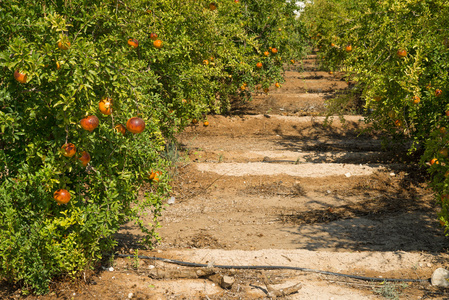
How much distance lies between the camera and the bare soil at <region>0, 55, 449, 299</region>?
3.76 m

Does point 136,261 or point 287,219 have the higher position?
point 136,261

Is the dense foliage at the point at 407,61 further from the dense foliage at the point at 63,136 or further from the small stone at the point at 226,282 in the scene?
the dense foliage at the point at 63,136

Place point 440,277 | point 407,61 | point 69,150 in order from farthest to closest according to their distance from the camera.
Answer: point 407,61
point 440,277
point 69,150

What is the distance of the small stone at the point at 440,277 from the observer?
3.78 m

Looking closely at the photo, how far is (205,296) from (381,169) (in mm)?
4741

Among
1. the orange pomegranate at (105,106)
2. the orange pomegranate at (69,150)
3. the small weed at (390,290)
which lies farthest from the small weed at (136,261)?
the small weed at (390,290)

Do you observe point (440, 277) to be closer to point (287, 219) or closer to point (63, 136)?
point (287, 219)

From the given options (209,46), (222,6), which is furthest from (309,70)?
(209,46)

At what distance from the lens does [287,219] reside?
5.80 metres

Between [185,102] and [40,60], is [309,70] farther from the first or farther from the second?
[40,60]

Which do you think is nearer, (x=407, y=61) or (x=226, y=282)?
(x=226, y=282)

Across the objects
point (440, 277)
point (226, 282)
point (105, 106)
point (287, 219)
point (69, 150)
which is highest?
point (105, 106)

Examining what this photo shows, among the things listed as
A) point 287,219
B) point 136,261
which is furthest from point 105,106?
point 287,219

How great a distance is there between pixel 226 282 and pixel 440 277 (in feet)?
6.87
